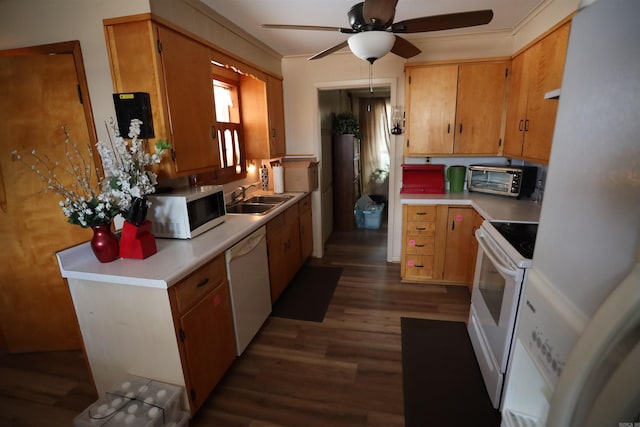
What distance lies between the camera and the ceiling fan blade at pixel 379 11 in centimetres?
141

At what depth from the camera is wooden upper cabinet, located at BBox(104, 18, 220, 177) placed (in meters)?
1.79

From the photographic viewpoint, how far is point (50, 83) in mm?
1990

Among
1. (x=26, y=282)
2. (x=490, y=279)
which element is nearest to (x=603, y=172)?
(x=490, y=279)

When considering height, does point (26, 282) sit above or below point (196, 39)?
below

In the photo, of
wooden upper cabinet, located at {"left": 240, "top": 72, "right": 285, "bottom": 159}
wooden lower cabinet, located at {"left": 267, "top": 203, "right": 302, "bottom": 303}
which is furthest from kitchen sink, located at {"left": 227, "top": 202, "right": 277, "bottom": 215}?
wooden upper cabinet, located at {"left": 240, "top": 72, "right": 285, "bottom": 159}

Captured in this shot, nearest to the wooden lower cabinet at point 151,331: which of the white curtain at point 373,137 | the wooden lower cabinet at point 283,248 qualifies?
the wooden lower cabinet at point 283,248

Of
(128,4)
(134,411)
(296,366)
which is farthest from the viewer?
(296,366)

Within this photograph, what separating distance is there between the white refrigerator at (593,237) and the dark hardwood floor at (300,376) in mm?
1305

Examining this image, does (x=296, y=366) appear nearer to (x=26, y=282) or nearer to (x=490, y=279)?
(x=490, y=279)

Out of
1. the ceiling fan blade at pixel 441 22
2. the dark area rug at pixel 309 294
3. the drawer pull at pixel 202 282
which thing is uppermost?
the ceiling fan blade at pixel 441 22

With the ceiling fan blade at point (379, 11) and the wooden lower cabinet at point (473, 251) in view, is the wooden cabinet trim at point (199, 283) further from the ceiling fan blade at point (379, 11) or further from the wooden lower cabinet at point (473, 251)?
the wooden lower cabinet at point (473, 251)

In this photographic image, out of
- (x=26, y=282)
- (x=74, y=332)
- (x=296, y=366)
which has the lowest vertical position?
(x=296, y=366)

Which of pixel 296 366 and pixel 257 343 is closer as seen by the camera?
pixel 296 366

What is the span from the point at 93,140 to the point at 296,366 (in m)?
2.10
